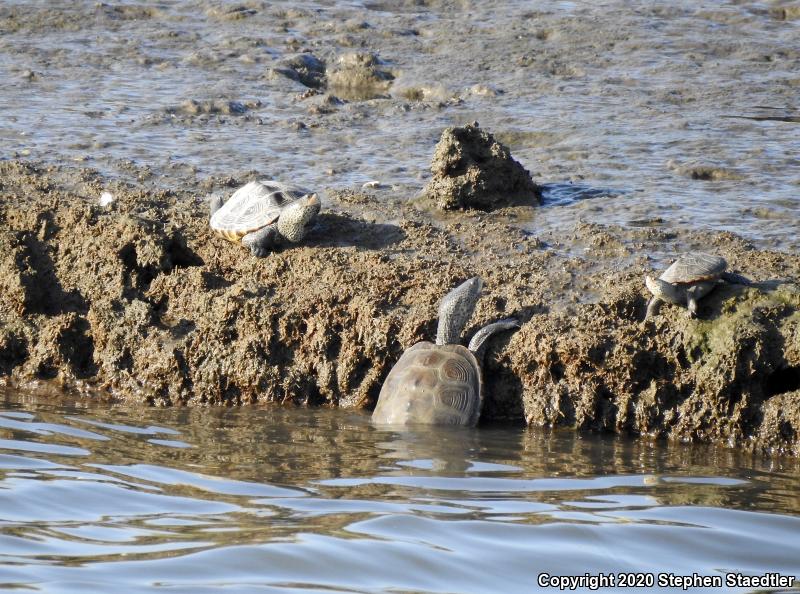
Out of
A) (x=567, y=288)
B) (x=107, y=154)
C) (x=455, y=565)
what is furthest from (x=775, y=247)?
(x=107, y=154)

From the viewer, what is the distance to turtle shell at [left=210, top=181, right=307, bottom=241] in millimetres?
7715

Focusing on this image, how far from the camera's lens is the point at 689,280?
6414mm

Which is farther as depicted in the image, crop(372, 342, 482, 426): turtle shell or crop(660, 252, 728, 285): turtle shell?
crop(372, 342, 482, 426): turtle shell

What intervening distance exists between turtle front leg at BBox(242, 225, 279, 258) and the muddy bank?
0.11 m

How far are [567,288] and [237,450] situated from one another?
96.6 inches

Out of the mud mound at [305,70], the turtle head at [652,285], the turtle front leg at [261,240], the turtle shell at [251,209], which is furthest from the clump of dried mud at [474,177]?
the mud mound at [305,70]

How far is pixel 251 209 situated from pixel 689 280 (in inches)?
119

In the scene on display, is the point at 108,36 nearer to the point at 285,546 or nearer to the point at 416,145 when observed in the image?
the point at 416,145

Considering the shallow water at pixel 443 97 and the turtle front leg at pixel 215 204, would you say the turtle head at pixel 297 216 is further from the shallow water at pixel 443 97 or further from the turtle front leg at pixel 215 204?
the shallow water at pixel 443 97

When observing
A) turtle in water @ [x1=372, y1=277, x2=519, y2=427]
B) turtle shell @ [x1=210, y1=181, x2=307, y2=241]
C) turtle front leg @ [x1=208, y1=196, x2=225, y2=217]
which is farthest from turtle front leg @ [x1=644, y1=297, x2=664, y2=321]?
turtle front leg @ [x1=208, y1=196, x2=225, y2=217]

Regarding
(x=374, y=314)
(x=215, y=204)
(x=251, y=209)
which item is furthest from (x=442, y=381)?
(x=215, y=204)

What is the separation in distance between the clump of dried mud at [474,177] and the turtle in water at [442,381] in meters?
1.75

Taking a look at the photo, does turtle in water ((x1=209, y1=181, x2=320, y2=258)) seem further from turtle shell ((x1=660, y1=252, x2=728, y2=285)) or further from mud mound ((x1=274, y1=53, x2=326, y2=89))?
mud mound ((x1=274, y1=53, x2=326, y2=89))

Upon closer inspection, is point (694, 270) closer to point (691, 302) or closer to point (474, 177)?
point (691, 302)
